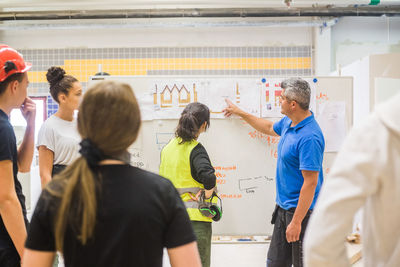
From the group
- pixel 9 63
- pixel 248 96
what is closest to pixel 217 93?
pixel 248 96

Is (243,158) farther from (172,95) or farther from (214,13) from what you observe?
(214,13)

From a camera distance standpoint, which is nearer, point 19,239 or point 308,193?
point 19,239

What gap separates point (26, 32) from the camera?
15.8 ft

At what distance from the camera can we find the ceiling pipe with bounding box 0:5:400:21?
14.0 ft

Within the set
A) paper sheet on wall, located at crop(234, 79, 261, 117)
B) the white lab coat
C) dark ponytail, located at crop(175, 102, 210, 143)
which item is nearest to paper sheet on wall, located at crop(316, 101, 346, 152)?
paper sheet on wall, located at crop(234, 79, 261, 117)

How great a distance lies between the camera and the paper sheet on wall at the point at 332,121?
9.61 ft

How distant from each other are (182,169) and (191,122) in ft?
0.91

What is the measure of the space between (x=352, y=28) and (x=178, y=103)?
3026 mm

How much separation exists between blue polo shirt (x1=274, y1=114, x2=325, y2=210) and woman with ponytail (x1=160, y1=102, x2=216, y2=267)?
468mm

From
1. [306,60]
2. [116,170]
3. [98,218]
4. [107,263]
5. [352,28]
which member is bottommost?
[107,263]

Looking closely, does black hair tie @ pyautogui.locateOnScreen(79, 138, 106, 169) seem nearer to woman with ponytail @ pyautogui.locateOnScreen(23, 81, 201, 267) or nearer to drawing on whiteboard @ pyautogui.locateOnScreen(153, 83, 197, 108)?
woman with ponytail @ pyautogui.locateOnScreen(23, 81, 201, 267)

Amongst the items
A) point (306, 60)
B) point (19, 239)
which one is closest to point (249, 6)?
point (306, 60)

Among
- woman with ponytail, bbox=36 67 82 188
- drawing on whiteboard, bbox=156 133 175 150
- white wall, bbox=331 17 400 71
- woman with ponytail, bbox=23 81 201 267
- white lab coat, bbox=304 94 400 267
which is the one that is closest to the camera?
white lab coat, bbox=304 94 400 267

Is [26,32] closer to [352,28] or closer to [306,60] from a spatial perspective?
[306,60]
